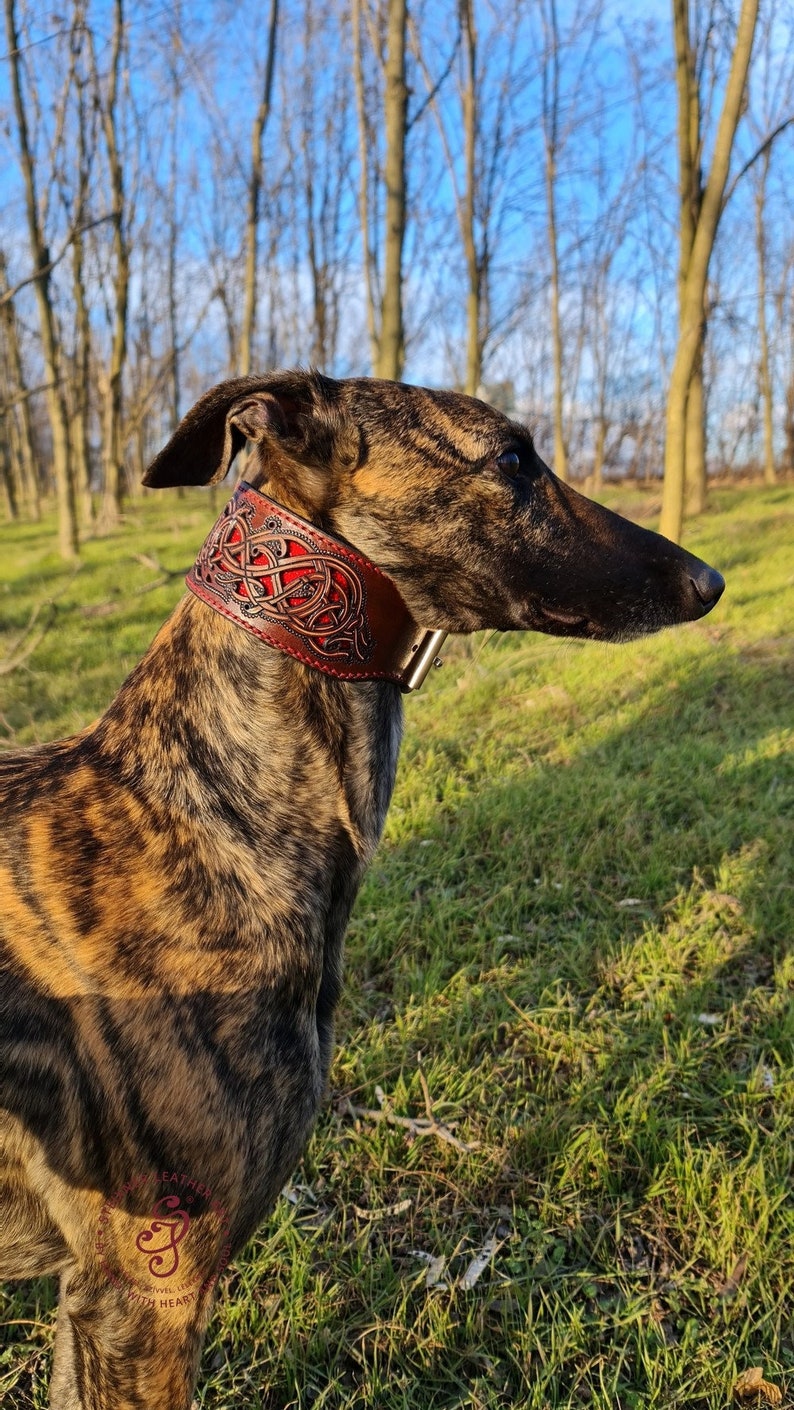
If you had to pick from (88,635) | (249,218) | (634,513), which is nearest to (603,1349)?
(88,635)

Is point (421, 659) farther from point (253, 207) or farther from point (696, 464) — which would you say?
point (696, 464)

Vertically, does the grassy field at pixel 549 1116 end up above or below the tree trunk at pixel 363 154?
below

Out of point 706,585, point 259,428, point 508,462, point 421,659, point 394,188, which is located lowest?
point 421,659

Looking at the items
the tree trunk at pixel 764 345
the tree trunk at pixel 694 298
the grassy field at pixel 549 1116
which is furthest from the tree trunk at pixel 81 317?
the tree trunk at pixel 764 345

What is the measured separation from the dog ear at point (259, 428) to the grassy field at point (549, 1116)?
1997 millimetres

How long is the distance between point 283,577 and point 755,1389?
2.12m

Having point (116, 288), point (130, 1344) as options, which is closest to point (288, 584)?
point (130, 1344)

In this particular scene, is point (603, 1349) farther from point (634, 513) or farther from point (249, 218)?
point (634, 513)

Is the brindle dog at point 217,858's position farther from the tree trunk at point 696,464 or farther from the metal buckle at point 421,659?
the tree trunk at point 696,464

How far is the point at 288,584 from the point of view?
1.61 metres

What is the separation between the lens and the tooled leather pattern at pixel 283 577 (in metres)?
1.61

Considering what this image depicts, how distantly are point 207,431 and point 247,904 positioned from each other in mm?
1009

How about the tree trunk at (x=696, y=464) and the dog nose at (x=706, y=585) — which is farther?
the tree trunk at (x=696, y=464)

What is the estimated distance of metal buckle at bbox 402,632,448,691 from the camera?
1.85 metres
